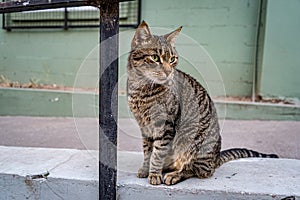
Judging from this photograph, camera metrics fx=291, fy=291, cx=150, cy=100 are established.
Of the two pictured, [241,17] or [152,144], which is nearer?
[152,144]

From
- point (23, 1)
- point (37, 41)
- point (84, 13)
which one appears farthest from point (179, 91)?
point (37, 41)

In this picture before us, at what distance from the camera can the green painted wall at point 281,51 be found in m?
3.40

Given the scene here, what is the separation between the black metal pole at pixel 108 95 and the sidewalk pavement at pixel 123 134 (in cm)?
102

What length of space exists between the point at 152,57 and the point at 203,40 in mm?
2728

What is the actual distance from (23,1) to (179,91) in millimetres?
780

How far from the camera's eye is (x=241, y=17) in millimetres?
3738

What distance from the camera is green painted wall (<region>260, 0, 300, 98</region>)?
3.40 meters

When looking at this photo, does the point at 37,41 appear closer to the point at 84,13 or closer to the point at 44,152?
the point at 84,13

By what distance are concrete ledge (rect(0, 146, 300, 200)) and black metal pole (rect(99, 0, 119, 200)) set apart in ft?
0.23

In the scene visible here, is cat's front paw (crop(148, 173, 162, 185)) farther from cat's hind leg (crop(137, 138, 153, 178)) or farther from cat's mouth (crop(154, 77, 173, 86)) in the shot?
cat's mouth (crop(154, 77, 173, 86))

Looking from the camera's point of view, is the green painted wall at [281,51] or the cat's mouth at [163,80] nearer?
the cat's mouth at [163,80]

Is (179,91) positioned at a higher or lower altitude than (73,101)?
higher

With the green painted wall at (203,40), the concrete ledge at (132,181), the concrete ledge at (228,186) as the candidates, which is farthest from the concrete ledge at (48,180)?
the green painted wall at (203,40)

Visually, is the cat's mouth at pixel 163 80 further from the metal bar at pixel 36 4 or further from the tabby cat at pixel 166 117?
the metal bar at pixel 36 4
